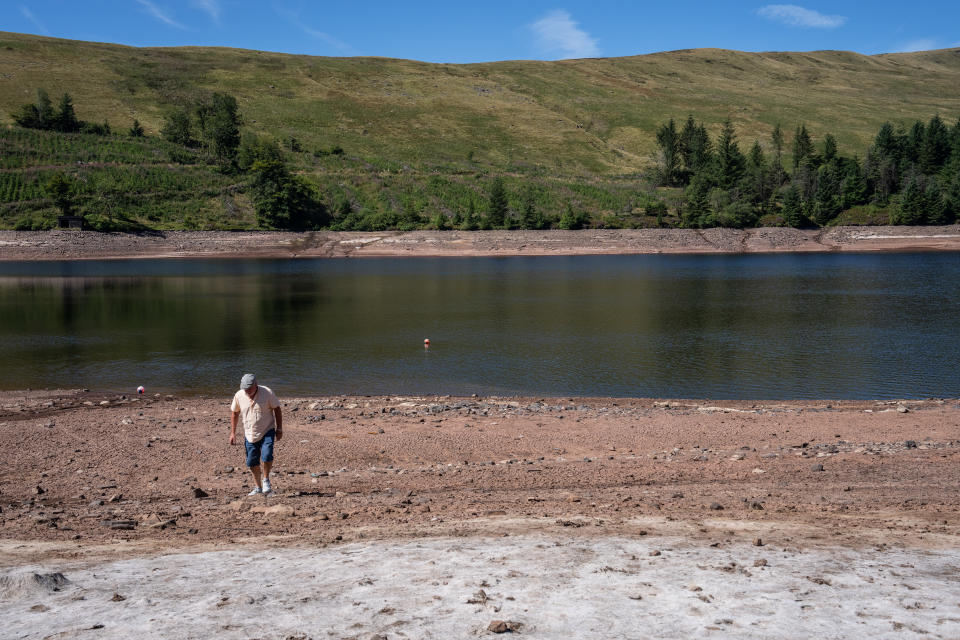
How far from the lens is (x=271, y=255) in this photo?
95062 millimetres

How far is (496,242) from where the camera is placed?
9825 centimetres

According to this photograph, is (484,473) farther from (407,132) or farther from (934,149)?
(407,132)

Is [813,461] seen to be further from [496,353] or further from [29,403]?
[29,403]

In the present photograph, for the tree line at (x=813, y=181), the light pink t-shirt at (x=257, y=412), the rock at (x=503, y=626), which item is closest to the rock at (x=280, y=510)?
the light pink t-shirt at (x=257, y=412)

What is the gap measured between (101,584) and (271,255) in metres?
91.2

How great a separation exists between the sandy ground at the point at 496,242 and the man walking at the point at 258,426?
8426 centimetres

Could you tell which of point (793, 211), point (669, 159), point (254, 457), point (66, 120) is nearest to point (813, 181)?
point (793, 211)

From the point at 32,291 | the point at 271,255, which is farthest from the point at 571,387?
the point at 271,255

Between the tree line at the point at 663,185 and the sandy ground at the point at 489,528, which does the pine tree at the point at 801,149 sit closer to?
the tree line at the point at 663,185

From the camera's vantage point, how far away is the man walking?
37.9ft

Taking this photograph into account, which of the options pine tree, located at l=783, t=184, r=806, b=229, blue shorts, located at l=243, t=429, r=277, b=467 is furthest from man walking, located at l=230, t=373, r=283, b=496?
pine tree, located at l=783, t=184, r=806, b=229

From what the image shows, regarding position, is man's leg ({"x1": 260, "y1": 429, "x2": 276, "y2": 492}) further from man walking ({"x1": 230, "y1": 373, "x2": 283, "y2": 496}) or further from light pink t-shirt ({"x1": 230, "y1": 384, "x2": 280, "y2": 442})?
light pink t-shirt ({"x1": 230, "y1": 384, "x2": 280, "y2": 442})

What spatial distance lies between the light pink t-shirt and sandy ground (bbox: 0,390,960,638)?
1056mm

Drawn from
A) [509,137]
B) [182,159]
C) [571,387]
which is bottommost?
[571,387]
